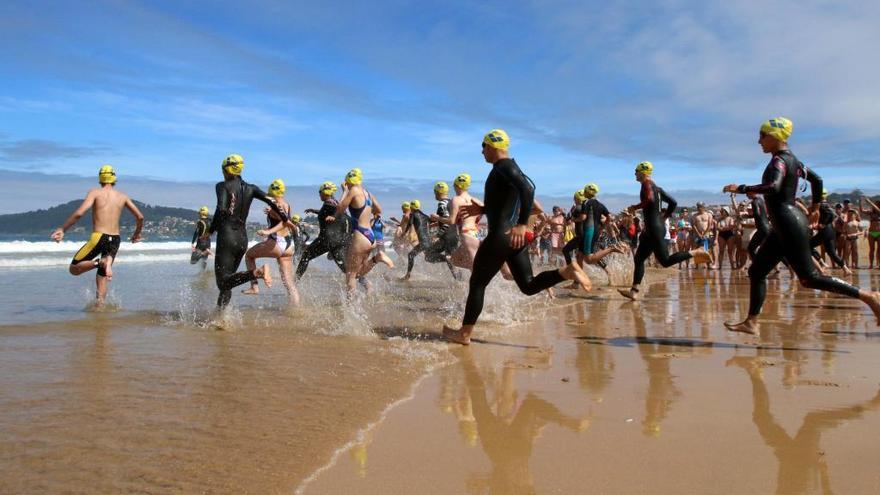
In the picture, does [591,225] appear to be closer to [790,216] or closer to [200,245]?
[790,216]

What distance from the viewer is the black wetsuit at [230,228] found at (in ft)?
22.2

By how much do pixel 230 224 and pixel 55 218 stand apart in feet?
309

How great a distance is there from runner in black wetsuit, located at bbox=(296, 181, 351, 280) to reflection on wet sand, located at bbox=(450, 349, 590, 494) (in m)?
4.97

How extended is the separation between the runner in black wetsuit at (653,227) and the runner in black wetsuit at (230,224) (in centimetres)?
510

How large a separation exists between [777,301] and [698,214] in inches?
384

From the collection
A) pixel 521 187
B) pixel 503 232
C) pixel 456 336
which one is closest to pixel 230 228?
pixel 456 336

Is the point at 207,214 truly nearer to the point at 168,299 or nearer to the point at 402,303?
the point at 168,299

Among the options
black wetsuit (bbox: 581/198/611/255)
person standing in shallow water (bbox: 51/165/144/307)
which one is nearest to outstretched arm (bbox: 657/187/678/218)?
black wetsuit (bbox: 581/198/611/255)

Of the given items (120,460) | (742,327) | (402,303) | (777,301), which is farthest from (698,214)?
(120,460)

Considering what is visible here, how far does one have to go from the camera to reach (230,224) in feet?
22.5

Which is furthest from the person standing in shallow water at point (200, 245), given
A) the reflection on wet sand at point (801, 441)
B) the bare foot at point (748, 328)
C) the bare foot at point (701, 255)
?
the reflection on wet sand at point (801, 441)

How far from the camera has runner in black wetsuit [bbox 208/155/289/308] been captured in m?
6.79

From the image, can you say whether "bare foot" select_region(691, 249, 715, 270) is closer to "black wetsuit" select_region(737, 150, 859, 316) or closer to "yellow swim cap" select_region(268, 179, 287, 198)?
"black wetsuit" select_region(737, 150, 859, 316)

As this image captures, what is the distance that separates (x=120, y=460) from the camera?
268 centimetres
